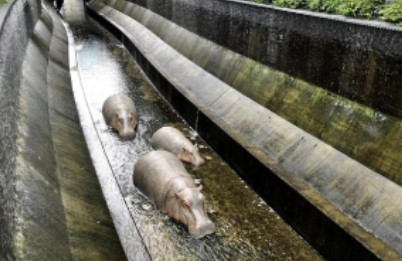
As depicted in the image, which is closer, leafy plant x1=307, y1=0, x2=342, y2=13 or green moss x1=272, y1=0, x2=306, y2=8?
leafy plant x1=307, y1=0, x2=342, y2=13

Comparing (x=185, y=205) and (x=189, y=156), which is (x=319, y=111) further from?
(x=185, y=205)

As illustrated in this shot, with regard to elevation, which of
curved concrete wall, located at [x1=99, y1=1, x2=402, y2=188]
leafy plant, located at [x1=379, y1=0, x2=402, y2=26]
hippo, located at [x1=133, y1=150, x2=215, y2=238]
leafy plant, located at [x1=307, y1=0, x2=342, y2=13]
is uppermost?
leafy plant, located at [x1=379, y1=0, x2=402, y2=26]

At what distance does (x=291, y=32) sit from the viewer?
31.9 feet

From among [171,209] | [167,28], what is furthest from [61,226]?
[167,28]

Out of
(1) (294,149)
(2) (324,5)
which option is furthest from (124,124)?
(2) (324,5)

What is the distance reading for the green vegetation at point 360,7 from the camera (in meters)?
7.65

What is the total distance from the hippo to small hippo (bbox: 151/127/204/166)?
2.89 ft

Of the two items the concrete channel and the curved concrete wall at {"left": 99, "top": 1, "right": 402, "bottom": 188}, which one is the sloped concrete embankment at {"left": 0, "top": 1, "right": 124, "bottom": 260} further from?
the curved concrete wall at {"left": 99, "top": 1, "right": 402, "bottom": 188}

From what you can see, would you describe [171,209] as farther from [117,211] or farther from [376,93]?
[376,93]

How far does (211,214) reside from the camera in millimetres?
8367

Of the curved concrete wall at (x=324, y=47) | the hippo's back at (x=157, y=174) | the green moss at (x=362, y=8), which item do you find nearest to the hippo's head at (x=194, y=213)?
the hippo's back at (x=157, y=174)

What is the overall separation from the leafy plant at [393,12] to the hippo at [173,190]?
14.9 ft

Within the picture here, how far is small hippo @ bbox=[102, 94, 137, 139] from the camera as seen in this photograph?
11.3m

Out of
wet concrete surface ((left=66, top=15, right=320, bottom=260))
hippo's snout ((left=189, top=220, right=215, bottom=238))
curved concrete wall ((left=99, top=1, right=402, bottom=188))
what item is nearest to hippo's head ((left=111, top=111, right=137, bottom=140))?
wet concrete surface ((left=66, top=15, right=320, bottom=260))
